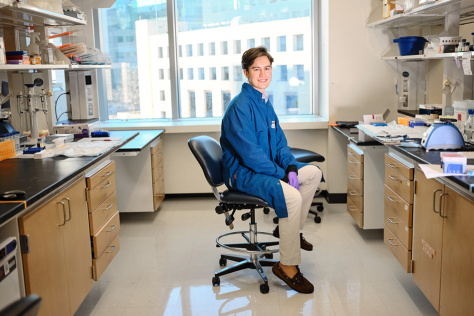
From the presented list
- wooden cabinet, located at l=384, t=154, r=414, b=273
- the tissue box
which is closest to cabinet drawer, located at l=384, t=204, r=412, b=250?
wooden cabinet, located at l=384, t=154, r=414, b=273

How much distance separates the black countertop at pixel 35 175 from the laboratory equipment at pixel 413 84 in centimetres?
276

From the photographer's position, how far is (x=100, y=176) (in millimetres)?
2875

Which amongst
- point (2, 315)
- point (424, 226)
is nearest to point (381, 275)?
point (424, 226)

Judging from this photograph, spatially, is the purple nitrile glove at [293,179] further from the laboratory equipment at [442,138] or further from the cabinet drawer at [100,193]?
the cabinet drawer at [100,193]

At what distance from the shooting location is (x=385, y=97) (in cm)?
479

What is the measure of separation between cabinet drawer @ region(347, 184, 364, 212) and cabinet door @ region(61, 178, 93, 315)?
1.97 meters

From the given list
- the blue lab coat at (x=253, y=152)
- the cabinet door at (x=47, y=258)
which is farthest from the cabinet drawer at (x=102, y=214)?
the blue lab coat at (x=253, y=152)

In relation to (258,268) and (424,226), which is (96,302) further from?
(424,226)

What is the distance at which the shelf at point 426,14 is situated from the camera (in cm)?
306

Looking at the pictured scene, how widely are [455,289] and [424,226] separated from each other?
421mm

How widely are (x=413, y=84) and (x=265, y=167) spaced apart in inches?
83.7

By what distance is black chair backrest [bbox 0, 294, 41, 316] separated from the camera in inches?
35.9

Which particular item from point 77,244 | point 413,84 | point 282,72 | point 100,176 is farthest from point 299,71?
point 77,244

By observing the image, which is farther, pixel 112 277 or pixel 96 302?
pixel 112 277
